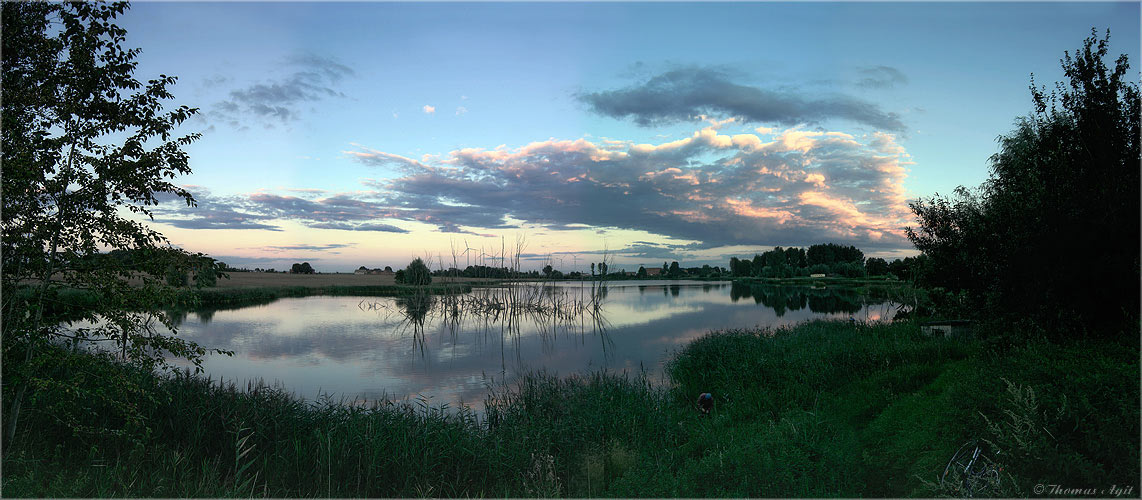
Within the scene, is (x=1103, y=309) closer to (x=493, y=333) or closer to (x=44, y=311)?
(x=44, y=311)

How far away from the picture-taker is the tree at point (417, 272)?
5478 centimetres

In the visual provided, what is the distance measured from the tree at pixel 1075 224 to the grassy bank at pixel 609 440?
1604mm

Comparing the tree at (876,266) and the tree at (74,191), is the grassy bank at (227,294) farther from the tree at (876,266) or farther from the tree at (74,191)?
the tree at (876,266)

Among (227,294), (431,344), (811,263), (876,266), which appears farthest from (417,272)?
(811,263)

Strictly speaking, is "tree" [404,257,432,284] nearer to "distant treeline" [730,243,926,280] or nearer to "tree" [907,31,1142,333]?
"tree" [907,31,1142,333]

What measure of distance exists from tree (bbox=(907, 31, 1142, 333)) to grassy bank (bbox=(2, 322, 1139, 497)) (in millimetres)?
1604

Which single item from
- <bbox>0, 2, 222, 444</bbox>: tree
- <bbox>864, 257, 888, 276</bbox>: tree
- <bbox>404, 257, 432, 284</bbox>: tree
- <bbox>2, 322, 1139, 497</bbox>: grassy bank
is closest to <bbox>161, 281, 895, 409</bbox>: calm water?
<bbox>2, 322, 1139, 497</bbox>: grassy bank

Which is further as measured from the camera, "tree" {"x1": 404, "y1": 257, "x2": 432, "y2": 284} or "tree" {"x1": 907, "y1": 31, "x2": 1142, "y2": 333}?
"tree" {"x1": 404, "y1": 257, "x2": 432, "y2": 284}

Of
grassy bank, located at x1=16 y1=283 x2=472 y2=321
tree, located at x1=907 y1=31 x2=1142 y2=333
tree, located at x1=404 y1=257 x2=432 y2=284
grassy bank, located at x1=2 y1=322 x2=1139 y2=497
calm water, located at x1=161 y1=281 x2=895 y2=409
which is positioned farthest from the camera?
tree, located at x1=404 y1=257 x2=432 y2=284

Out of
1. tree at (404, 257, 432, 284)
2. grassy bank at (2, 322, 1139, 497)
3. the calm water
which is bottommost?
the calm water

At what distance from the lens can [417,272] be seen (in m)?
55.8

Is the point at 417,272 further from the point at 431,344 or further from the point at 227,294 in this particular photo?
the point at 431,344

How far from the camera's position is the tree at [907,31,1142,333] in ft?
34.6

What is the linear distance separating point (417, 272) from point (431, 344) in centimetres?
3321
